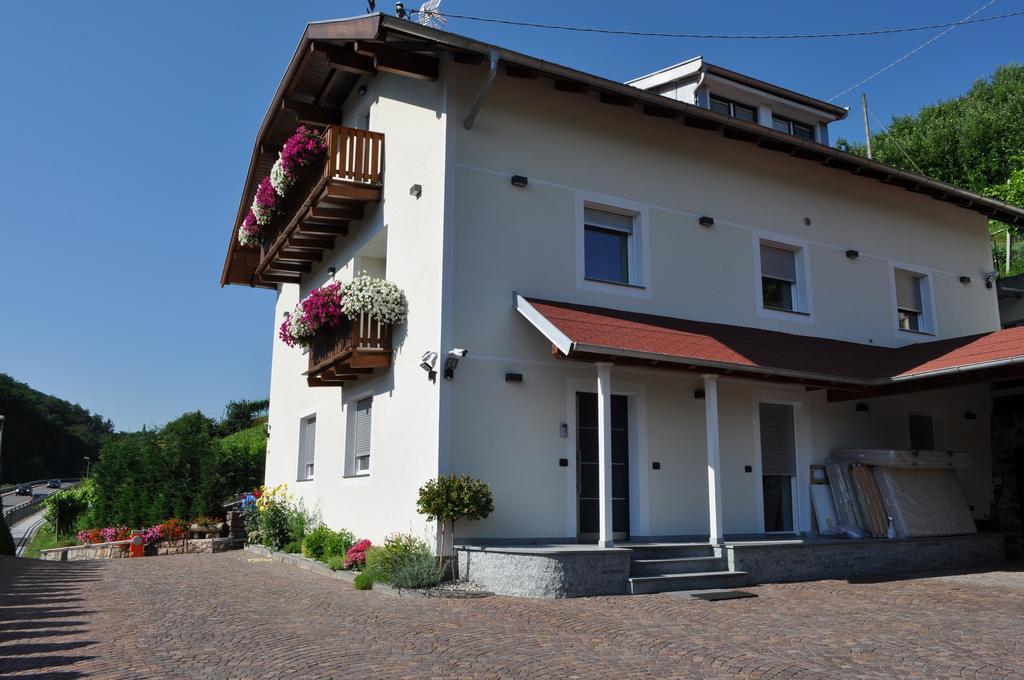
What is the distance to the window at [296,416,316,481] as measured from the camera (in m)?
16.5

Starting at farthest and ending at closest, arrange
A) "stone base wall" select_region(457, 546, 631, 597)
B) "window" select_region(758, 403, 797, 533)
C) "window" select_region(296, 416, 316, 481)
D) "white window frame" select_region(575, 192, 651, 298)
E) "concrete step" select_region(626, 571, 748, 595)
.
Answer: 1. "window" select_region(296, 416, 316, 481)
2. "window" select_region(758, 403, 797, 533)
3. "white window frame" select_region(575, 192, 651, 298)
4. "concrete step" select_region(626, 571, 748, 595)
5. "stone base wall" select_region(457, 546, 631, 597)

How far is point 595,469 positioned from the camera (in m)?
11.3

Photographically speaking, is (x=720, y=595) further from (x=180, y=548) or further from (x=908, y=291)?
(x=180, y=548)

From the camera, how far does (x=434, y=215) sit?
11047 mm

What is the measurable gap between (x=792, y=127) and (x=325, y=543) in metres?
13.9

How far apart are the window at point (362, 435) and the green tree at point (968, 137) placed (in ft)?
100

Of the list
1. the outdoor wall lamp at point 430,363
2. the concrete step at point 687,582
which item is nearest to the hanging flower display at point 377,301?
the outdoor wall lamp at point 430,363

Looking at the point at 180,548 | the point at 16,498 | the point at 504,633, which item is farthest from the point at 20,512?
the point at 504,633

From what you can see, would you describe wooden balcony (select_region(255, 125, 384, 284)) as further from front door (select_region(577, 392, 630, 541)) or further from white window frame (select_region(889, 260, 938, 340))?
white window frame (select_region(889, 260, 938, 340))

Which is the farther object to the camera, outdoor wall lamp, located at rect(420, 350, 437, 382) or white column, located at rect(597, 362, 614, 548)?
outdoor wall lamp, located at rect(420, 350, 437, 382)

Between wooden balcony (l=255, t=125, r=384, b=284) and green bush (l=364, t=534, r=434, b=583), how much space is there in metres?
5.99

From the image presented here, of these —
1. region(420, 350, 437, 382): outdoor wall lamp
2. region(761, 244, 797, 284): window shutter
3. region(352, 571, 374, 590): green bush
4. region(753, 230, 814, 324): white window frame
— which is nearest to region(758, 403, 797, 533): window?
region(753, 230, 814, 324): white window frame

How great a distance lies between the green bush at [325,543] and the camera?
12.8 m

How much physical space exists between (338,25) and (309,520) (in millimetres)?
8847
